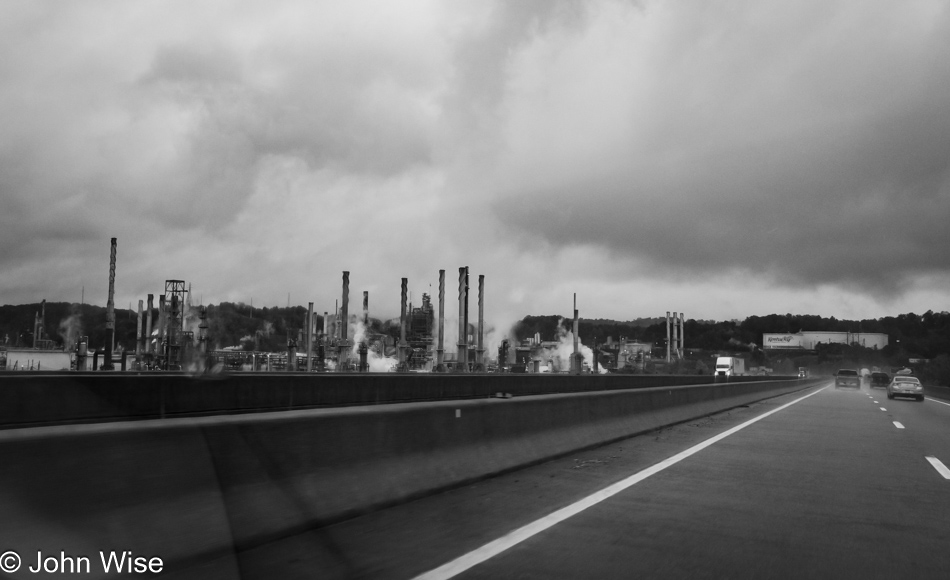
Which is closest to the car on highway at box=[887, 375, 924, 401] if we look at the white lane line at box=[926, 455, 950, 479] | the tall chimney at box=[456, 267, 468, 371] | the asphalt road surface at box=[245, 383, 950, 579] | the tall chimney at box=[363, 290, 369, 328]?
the white lane line at box=[926, 455, 950, 479]

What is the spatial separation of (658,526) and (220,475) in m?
3.82

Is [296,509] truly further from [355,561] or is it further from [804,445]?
[804,445]

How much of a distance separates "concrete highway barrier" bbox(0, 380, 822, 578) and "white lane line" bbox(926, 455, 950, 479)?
20.8ft

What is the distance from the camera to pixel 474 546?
630 centimetres

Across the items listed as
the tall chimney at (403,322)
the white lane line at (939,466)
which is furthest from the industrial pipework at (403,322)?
the white lane line at (939,466)

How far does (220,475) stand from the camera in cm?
568

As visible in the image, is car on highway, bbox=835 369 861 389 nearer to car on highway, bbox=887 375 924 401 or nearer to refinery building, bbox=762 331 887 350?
car on highway, bbox=887 375 924 401

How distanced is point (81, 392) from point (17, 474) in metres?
13.3

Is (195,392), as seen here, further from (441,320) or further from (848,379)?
(441,320)

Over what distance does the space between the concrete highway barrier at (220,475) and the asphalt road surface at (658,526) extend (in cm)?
23

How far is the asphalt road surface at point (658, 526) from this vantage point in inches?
226

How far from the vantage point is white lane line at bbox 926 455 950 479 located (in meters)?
11.2

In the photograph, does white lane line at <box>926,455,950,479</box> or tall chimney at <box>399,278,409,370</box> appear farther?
tall chimney at <box>399,278,409,370</box>

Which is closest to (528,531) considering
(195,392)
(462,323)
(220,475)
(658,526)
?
(658,526)
